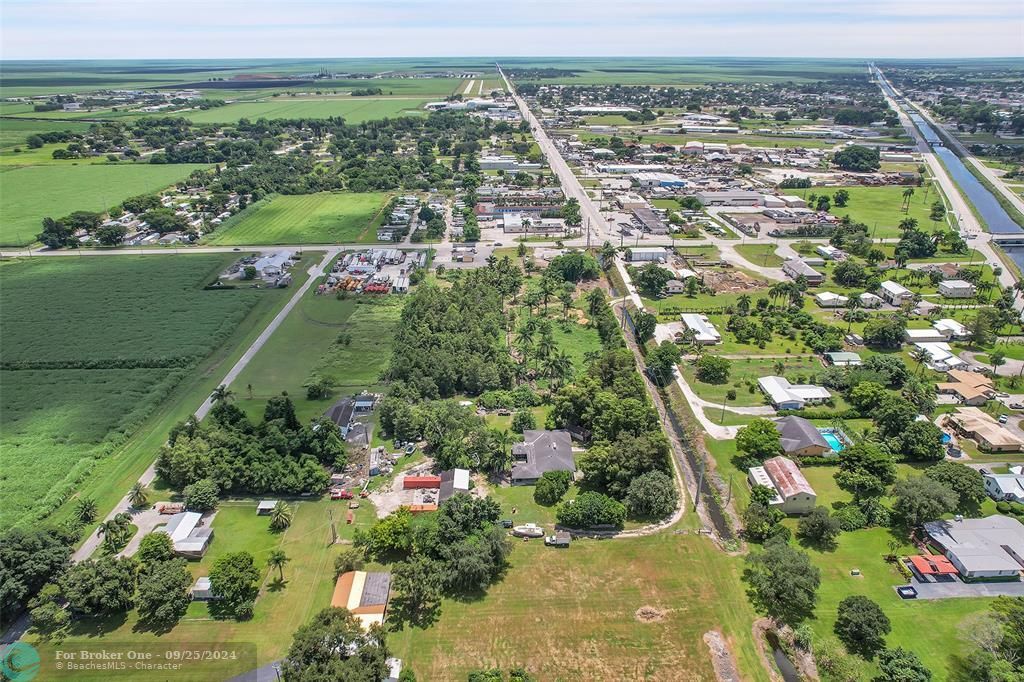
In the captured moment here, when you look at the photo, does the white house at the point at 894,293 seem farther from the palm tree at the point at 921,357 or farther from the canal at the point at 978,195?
the canal at the point at 978,195

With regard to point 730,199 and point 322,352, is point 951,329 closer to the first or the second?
point 730,199

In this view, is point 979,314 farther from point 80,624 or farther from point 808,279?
point 80,624

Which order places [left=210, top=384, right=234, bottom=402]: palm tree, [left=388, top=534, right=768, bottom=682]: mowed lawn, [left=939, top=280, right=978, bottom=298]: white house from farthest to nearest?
[left=939, top=280, right=978, bottom=298]: white house < [left=210, top=384, right=234, bottom=402]: palm tree < [left=388, top=534, right=768, bottom=682]: mowed lawn

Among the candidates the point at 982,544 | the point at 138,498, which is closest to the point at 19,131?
the point at 138,498

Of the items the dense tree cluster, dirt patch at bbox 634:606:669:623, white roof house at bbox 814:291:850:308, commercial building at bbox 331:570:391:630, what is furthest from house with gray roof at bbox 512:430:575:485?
white roof house at bbox 814:291:850:308

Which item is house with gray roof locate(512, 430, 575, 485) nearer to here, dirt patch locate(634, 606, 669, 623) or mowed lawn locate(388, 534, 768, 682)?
mowed lawn locate(388, 534, 768, 682)

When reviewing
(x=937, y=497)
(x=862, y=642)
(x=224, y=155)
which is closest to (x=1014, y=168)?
(x=937, y=497)
